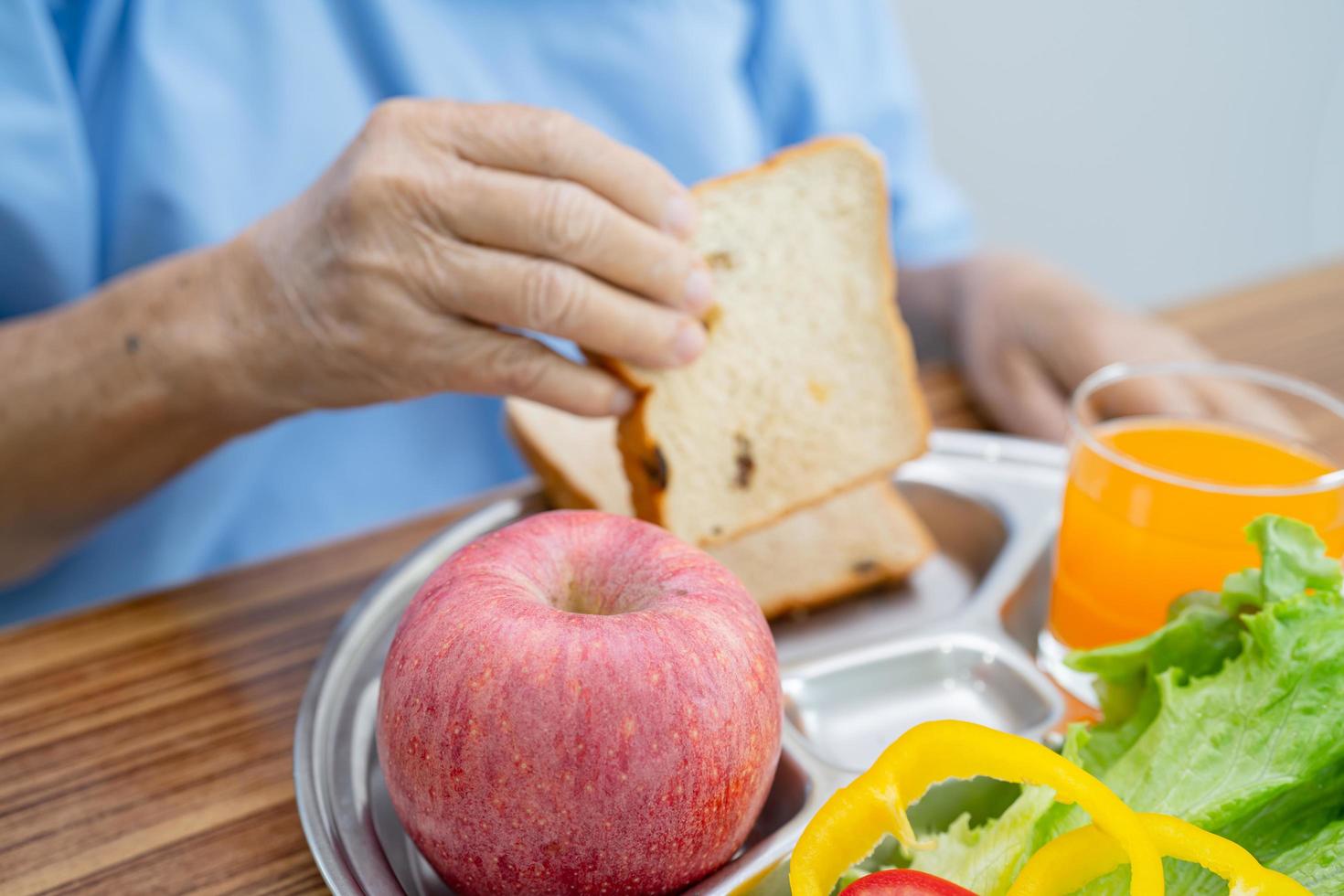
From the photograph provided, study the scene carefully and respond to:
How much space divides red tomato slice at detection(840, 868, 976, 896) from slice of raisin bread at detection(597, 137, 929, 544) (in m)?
0.42

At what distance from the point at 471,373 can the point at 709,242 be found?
9.7 inches

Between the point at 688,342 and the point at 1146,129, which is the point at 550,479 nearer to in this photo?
the point at 688,342

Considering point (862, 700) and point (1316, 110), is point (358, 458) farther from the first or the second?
point (1316, 110)

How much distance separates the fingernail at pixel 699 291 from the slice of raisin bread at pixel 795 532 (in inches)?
8.9

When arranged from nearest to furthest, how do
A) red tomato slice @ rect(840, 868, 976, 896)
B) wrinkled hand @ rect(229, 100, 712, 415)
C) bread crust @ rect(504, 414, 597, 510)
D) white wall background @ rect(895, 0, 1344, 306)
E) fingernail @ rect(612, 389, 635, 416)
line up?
red tomato slice @ rect(840, 868, 976, 896) < wrinkled hand @ rect(229, 100, 712, 415) < fingernail @ rect(612, 389, 635, 416) < bread crust @ rect(504, 414, 597, 510) < white wall background @ rect(895, 0, 1344, 306)

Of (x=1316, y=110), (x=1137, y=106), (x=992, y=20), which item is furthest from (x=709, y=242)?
(x=1316, y=110)

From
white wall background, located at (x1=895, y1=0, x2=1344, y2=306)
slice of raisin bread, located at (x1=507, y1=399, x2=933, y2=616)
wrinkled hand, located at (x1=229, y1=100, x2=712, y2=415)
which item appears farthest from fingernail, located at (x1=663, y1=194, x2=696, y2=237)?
white wall background, located at (x1=895, y1=0, x2=1344, y2=306)

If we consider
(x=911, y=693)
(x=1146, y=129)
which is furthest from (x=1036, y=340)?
(x=1146, y=129)

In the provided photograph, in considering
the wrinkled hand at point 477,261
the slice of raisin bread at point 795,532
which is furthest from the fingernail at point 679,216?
the slice of raisin bread at point 795,532

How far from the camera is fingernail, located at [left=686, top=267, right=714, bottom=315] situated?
0.91 meters

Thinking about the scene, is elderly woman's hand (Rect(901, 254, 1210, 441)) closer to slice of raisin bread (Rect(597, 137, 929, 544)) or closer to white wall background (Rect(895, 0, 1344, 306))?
slice of raisin bread (Rect(597, 137, 929, 544))

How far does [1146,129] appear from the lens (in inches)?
123

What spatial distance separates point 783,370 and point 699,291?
0.14 m

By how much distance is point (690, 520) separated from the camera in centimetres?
99
